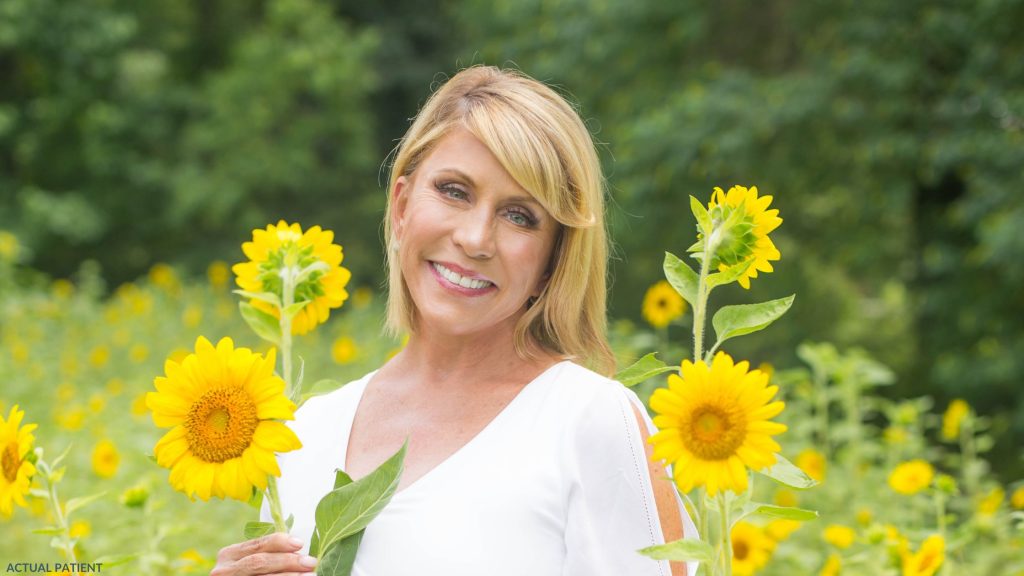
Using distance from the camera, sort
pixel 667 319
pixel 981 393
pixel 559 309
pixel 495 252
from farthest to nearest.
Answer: pixel 981 393 < pixel 667 319 < pixel 559 309 < pixel 495 252

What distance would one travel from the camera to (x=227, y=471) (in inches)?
48.0

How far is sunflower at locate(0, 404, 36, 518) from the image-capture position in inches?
56.5

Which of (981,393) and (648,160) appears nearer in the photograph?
(981,393)

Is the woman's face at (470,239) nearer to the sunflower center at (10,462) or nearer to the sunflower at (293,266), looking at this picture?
the sunflower at (293,266)

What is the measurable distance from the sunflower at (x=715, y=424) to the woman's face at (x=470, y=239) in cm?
55

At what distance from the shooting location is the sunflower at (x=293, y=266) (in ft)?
5.00

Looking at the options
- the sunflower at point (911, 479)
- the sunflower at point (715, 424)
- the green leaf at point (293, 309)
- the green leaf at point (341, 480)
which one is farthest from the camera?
the sunflower at point (911, 479)

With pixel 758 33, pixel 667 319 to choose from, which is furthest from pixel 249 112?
pixel 667 319

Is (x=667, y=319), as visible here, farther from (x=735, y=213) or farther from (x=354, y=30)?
(x=354, y=30)

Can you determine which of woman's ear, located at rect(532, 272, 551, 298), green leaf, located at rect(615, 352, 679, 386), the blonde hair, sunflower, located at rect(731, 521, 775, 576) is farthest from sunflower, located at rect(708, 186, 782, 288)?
sunflower, located at rect(731, 521, 775, 576)

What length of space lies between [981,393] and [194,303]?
204 inches

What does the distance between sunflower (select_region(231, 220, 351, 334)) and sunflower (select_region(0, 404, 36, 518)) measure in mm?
330

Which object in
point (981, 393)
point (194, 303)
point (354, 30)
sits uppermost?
point (354, 30)

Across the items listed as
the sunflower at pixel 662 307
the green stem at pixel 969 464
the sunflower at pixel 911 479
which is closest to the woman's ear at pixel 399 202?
the sunflower at pixel 911 479
